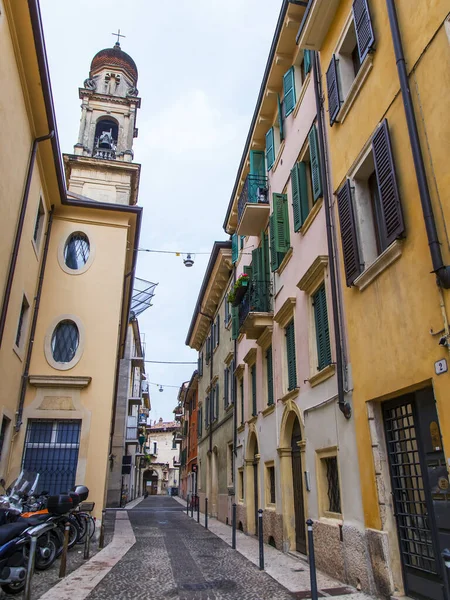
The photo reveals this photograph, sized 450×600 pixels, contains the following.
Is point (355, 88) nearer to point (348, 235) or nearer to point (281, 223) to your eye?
point (348, 235)

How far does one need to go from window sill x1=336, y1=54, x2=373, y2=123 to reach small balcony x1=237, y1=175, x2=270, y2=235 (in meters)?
5.16

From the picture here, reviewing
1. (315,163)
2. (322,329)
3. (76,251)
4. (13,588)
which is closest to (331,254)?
(322,329)

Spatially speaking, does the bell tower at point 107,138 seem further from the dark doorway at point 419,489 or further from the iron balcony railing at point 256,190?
the dark doorway at point 419,489

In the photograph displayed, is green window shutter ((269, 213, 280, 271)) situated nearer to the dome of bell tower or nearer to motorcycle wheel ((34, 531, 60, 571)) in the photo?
motorcycle wheel ((34, 531, 60, 571))

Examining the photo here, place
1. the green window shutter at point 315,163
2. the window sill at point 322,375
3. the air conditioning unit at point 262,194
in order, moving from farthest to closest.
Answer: the air conditioning unit at point 262,194 → the green window shutter at point 315,163 → the window sill at point 322,375

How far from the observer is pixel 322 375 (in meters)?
8.21

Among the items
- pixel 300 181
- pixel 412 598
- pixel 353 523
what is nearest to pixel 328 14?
pixel 300 181

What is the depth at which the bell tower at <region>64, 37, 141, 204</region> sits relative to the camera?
2592cm

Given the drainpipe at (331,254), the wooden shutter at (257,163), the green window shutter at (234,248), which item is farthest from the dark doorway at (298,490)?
the green window shutter at (234,248)

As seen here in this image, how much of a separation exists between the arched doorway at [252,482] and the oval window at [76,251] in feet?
24.4

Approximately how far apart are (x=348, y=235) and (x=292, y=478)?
5.65 m

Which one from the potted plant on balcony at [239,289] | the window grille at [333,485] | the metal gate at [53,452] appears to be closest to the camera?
the window grille at [333,485]

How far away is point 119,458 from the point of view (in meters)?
30.2

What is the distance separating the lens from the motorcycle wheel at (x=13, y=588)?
238 inches
